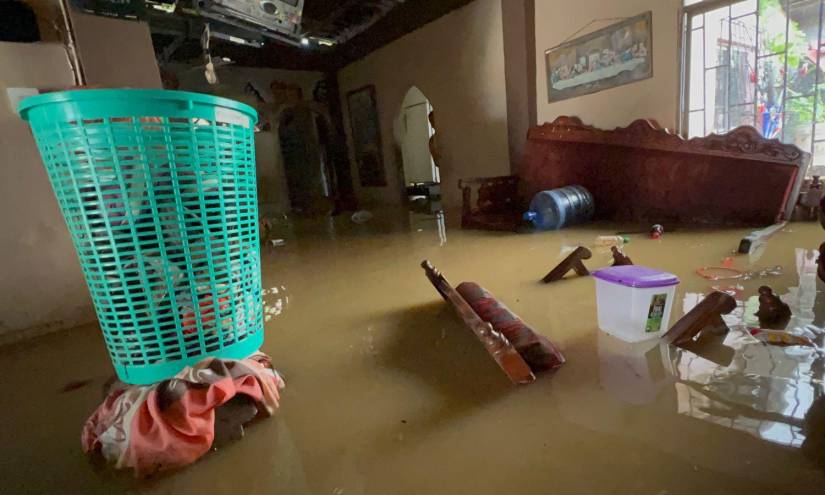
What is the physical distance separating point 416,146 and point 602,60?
3.28m

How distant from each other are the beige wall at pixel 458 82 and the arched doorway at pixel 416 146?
418 mm

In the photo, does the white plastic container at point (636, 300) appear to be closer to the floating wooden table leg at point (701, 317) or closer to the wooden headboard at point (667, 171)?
the floating wooden table leg at point (701, 317)

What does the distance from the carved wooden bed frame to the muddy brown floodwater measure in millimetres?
1058

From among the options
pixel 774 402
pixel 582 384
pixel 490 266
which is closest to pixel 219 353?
pixel 582 384

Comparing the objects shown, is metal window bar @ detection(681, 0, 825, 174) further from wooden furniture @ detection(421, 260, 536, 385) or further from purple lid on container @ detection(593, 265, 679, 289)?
wooden furniture @ detection(421, 260, 536, 385)

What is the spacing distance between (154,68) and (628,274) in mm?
2969

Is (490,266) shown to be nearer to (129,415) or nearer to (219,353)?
(219,353)

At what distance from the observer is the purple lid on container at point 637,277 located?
38.2 inches

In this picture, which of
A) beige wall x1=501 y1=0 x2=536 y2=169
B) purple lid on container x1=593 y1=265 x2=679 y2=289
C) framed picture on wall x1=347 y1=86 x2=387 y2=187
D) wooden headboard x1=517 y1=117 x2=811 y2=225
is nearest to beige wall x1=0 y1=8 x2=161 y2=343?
purple lid on container x1=593 y1=265 x2=679 y2=289

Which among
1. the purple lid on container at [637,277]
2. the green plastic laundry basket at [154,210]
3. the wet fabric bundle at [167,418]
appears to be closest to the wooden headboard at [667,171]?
the purple lid on container at [637,277]

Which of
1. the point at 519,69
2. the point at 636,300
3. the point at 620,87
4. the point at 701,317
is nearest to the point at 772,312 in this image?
the point at 701,317

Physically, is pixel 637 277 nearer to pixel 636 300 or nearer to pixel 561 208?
pixel 636 300

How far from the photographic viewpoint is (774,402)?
0.77 m

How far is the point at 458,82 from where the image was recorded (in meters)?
4.16
